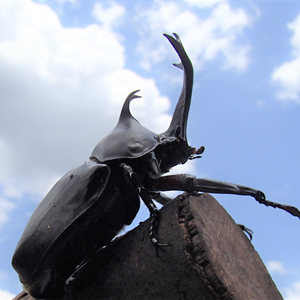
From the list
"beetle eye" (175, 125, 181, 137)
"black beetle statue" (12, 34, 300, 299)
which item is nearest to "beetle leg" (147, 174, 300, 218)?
"black beetle statue" (12, 34, 300, 299)

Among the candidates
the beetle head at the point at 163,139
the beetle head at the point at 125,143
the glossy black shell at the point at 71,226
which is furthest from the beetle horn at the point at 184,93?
the glossy black shell at the point at 71,226

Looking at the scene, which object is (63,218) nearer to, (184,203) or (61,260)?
(61,260)

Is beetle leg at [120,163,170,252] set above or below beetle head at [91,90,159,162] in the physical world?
below

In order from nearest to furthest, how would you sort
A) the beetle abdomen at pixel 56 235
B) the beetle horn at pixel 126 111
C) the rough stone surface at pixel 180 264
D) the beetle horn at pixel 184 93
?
the rough stone surface at pixel 180 264 → the beetle abdomen at pixel 56 235 → the beetle horn at pixel 184 93 → the beetle horn at pixel 126 111

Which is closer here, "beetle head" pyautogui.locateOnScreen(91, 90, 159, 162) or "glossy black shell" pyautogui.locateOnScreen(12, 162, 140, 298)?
"glossy black shell" pyautogui.locateOnScreen(12, 162, 140, 298)

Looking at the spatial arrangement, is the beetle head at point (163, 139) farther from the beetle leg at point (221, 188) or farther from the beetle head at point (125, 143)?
the beetle leg at point (221, 188)

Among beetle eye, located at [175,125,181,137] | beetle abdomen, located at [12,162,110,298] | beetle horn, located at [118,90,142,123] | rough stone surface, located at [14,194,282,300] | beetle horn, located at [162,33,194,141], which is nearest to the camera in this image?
rough stone surface, located at [14,194,282,300]

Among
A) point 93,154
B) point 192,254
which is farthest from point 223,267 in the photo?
point 93,154

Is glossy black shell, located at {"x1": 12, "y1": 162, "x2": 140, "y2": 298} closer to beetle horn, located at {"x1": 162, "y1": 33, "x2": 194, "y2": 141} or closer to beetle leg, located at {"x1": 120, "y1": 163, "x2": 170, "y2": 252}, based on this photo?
beetle leg, located at {"x1": 120, "y1": 163, "x2": 170, "y2": 252}
